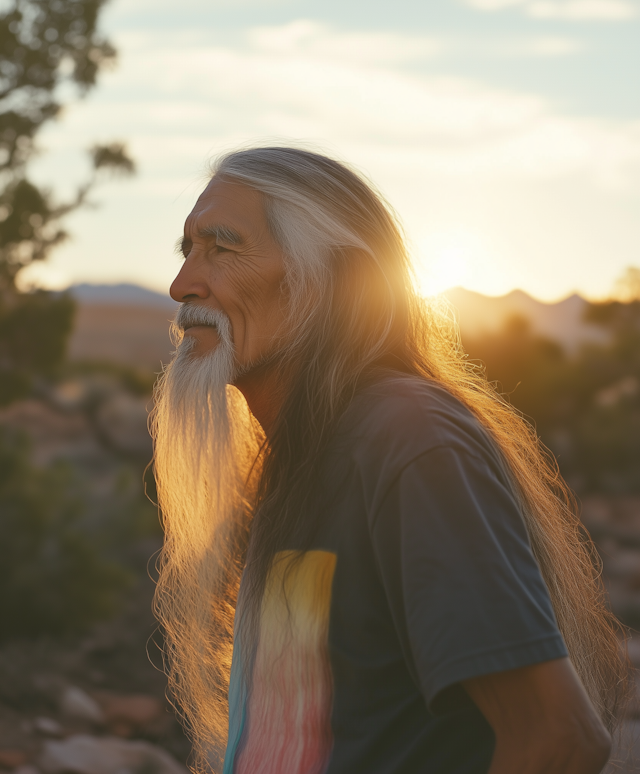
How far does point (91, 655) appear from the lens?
310 inches

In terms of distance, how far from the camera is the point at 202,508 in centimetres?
182

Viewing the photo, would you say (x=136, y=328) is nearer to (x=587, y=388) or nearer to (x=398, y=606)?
(x=587, y=388)

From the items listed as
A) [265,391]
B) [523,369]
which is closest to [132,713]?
[265,391]

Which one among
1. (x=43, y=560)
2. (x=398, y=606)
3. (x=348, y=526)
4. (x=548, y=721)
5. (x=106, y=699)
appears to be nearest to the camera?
(x=548, y=721)

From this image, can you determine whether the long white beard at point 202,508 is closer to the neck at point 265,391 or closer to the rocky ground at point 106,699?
the neck at point 265,391

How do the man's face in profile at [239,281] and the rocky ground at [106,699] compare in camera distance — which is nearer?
the man's face in profile at [239,281]

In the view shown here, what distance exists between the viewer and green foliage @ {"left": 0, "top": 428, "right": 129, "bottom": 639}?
8.14 m

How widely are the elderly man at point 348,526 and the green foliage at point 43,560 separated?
22.3 ft

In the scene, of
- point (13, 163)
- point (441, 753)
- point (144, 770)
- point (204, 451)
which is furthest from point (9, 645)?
point (441, 753)

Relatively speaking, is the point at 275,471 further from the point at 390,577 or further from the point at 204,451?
the point at 390,577

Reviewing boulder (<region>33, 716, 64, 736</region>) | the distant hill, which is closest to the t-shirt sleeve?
boulder (<region>33, 716, 64, 736</region>)

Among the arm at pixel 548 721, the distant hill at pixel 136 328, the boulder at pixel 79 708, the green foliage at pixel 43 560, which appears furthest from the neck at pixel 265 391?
the distant hill at pixel 136 328

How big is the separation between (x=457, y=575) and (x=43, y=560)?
8317 mm

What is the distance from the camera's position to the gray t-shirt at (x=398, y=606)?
958 mm
